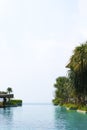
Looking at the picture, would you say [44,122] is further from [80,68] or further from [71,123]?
[80,68]

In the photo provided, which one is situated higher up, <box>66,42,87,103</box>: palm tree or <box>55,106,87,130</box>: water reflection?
<box>66,42,87,103</box>: palm tree

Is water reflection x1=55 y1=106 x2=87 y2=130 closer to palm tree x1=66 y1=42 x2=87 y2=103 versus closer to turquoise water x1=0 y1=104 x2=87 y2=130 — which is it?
turquoise water x1=0 y1=104 x2=87 y2=130

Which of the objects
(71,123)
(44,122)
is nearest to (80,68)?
(44,122)

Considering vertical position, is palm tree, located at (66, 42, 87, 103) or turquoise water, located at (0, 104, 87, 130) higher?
palm tree, located at (66, 42, 87, 103)

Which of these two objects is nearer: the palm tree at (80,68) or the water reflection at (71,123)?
the water reflection at (71,123)

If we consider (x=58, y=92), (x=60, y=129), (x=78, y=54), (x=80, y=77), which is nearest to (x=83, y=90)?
(x=80, y=77)

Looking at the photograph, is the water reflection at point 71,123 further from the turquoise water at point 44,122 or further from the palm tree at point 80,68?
the palm tree at point 80,68

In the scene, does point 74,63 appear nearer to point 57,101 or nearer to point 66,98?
point 66,98

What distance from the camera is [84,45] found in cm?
7431

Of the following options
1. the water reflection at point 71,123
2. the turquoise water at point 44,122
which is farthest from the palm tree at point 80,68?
the water reflection at point 71,123

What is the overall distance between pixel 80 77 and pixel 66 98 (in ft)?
211

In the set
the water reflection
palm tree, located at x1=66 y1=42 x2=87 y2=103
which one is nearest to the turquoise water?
the water reflection

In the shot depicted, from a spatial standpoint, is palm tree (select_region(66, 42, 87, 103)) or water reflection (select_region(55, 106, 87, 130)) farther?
palm tree (select_region(66, 42, 87, 103))

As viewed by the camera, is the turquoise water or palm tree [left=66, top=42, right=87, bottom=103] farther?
palm tree [left=66, top=42, right=87, bottom=103]
